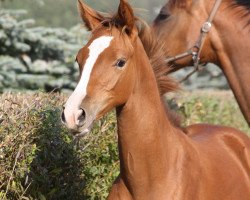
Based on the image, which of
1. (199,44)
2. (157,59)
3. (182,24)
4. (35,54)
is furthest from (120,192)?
(35,54)

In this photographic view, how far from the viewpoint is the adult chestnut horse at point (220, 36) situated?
23.3 ft

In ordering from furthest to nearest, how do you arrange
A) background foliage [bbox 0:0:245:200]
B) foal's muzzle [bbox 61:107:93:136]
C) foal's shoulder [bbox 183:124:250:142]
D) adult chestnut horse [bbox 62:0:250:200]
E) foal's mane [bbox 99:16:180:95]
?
foal's shoulder [bbox 183:124:250:142], background foliage [bbox 0:0:245:200], foal's mane [bbox 99:16:180:95], adult chestnut horse [bbox 62:0:250:200], foal's muzzle [bbox 61:107:93:136]

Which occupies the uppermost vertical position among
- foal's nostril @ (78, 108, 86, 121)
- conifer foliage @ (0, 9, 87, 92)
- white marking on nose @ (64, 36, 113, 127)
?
white marking on nose @ (64, 36, 113, 127)

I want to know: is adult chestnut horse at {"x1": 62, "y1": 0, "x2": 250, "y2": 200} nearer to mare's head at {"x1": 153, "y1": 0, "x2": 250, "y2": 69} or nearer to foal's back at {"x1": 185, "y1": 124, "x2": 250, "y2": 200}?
foal's back at {"x1": 185, "y1": 124, "x2": 250, "y2": 200}

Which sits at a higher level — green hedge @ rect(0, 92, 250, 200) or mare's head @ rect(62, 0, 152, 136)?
mare's head @ rect(62, 0, 152, 136)

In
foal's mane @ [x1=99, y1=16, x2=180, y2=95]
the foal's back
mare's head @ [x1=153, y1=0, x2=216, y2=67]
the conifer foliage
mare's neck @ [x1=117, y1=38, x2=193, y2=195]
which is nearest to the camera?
mare's neck @ [x1=117, y1=38, x2=193, y2=195]

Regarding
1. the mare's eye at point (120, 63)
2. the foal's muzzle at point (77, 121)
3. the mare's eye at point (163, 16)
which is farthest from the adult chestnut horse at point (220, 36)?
the foal's muzzle at point (77, 121)

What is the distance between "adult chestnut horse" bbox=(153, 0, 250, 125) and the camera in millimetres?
7094

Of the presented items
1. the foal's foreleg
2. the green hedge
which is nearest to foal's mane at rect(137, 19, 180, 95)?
the foal's foreleg

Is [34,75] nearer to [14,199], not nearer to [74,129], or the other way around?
Answer: [14,199]

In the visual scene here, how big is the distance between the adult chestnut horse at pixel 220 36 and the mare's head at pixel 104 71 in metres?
2.17

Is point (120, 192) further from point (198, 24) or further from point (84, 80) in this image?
point (198, 24)

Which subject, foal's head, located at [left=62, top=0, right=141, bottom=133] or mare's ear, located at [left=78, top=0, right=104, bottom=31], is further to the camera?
mare's ear, located at [left=78, top=0, right=104, bottom=31]

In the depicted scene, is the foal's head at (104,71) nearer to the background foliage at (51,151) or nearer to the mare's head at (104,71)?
the mare's head at (104,71)
